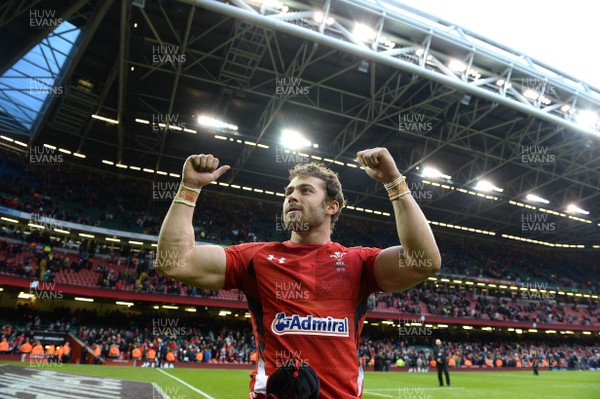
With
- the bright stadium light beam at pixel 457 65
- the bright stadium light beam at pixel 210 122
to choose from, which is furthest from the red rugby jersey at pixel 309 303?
the bright stadium light beam at pixel 210 122

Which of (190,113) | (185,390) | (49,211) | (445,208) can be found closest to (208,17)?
(190,113)

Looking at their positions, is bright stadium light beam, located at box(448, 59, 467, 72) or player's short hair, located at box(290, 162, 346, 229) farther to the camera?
bright stadium light beam, located at box(448, 59, 467, 72)

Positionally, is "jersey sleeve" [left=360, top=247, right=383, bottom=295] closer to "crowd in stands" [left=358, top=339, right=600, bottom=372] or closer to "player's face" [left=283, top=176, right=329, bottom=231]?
"player's face" [left=283, top=176, right=329, bottom=231]

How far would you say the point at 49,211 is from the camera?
2756 cm

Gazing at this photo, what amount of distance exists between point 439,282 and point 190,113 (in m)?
30.5

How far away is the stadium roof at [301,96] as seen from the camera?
1670cm

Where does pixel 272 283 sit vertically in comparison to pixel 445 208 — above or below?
below

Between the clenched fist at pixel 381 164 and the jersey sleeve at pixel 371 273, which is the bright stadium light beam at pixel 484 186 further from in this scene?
the clenched fist at pixel 381 164

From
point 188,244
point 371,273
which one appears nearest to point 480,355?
point 371,273

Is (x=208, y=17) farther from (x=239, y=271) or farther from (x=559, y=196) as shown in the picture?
(x=559, y=196)

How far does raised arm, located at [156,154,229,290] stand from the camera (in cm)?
212

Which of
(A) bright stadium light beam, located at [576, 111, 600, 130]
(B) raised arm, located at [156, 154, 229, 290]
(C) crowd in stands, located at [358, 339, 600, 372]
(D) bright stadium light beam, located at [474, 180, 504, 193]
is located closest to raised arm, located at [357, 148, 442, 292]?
(B) raised arm, located at [156, 154, 229, 290]

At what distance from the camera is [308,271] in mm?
2354

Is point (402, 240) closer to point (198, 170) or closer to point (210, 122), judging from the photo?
point (198, 170)
